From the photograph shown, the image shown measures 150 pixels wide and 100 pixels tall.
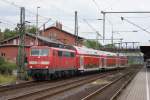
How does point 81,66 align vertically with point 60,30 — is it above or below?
below

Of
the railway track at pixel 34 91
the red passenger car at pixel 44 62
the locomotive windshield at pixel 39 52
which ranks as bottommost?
the railway track at pixel 34 91

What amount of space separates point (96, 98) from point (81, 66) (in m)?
22.8

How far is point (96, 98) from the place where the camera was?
21391 mm

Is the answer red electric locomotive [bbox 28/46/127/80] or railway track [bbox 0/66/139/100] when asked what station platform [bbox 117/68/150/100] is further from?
red electric locomotive [bbox 28/46/127/80]

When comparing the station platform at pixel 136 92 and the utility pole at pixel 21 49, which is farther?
the utility pole at pixel 21 49

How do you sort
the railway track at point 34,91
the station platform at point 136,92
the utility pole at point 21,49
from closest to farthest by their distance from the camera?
the railway track at point 34,91
the station platform at point 136,92
the utility pole at point 21,49

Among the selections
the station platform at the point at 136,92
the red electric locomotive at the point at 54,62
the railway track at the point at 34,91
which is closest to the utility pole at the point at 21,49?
the red electric locomotive at the point at 54,62

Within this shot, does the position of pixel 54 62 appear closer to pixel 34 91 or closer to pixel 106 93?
pixel 106 93

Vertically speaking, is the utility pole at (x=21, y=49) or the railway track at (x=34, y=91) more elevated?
the utility pole at (x=21, y=49)

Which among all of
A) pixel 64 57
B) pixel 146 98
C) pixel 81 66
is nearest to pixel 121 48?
pixel 81 66

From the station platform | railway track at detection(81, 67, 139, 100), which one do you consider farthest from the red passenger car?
the station platform

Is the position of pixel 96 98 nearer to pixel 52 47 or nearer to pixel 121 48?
pixel 52 47

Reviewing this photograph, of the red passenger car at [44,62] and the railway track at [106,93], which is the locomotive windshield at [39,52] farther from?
the railway track at [106,93]

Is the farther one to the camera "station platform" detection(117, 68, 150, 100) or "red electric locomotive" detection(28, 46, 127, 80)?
"red electric locomotive" detection(28, 46, 127, 80)
